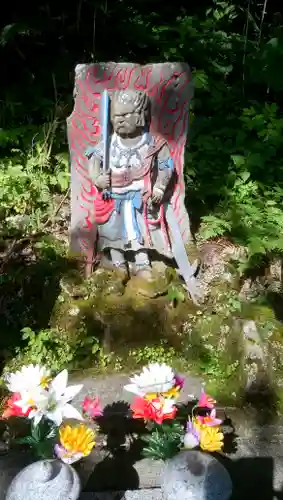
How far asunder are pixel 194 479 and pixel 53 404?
66 cm

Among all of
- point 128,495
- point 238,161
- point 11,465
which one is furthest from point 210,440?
point 238,161

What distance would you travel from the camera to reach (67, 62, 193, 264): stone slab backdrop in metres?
3.66

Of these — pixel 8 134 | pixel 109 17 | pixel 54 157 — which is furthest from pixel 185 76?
pixel 109 17

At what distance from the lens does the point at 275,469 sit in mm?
2824

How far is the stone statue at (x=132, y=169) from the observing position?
3600 millimetres

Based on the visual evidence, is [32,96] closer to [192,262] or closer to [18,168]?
[18,168]

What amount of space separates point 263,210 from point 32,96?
2.80 m

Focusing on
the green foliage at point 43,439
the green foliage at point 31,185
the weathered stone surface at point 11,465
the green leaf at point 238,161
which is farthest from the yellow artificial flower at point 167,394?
the green leaf at point 238,161

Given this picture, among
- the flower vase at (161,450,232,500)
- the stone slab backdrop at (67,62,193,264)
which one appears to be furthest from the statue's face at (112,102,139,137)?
the flower vase at (161,450,232,500)

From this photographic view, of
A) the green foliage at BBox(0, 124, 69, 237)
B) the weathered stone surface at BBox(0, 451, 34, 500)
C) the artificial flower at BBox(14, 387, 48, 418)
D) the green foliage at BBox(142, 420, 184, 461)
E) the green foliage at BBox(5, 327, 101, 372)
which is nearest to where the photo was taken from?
the artificial flower at BBox(14, 387, 48, 418)

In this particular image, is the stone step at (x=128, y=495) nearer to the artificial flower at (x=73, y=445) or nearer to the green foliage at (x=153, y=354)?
the artificial flower at (x=73, y=445)

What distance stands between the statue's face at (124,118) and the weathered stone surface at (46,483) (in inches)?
81.1

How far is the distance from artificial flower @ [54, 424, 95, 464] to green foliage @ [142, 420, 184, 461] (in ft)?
0.94

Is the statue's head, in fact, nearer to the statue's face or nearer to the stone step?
the statue's face
